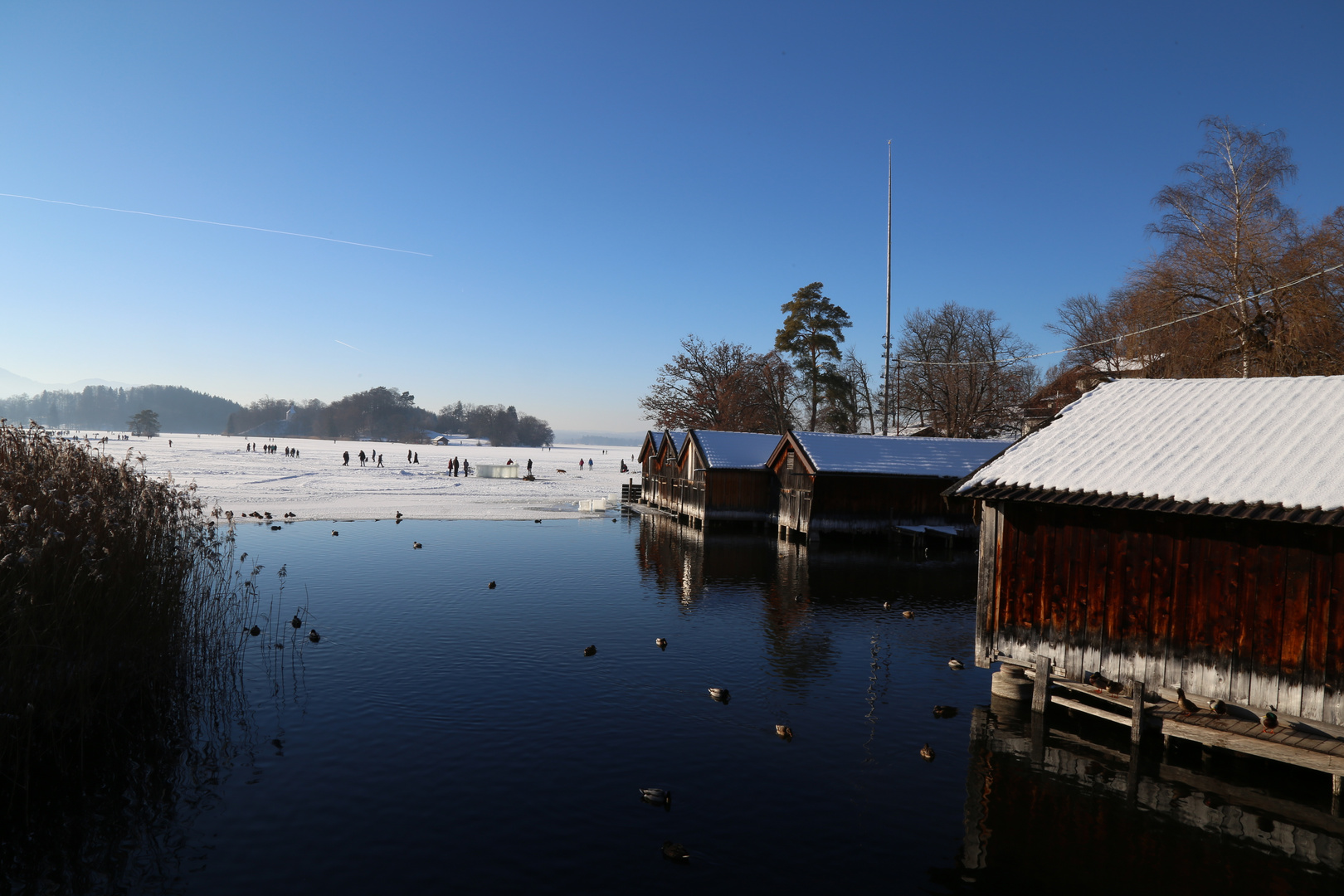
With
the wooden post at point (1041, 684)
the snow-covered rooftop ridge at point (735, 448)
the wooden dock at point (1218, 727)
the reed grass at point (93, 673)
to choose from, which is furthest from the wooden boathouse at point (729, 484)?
the reed grass at point (93, 673)

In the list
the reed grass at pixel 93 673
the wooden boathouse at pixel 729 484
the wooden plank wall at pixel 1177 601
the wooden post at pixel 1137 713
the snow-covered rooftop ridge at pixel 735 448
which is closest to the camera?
the reed grass at pixel 93 673

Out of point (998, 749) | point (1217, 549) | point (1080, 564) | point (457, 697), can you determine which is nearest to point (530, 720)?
point (457, 697)

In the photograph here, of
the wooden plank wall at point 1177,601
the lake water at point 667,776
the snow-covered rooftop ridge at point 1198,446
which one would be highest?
the snow-covered rooftop ridge at point 1198,446

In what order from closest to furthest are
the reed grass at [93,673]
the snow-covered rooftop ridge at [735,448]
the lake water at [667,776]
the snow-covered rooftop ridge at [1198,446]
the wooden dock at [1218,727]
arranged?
the lake water at [667,776], the reed grass at [93,673], the wooden dock at [1218,727], the snow-covered rooftop ridge at [1198,446], the snow-covered rooftop ridge at [735,448]

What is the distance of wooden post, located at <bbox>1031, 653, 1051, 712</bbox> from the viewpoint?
1336 centimetres

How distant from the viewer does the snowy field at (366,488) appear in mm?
43969

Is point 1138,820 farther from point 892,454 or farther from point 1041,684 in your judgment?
point 892,454

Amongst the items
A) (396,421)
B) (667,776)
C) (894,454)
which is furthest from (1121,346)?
(396,421)

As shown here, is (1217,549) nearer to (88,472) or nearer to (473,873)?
(473,873)

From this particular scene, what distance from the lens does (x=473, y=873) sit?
841 centimetres

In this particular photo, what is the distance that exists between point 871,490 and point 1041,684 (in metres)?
23.2

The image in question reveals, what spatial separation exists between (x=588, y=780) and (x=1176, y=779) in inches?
355

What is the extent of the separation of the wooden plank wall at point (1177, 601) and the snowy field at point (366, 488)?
32.3 meters

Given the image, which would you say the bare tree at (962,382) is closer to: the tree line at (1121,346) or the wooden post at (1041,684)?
the tree line at (1121,346)
